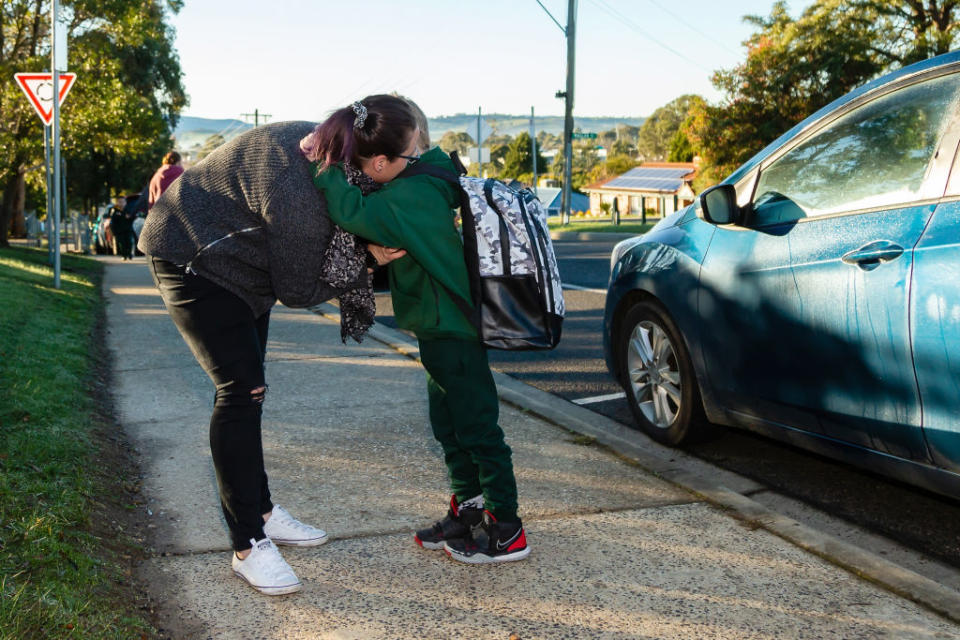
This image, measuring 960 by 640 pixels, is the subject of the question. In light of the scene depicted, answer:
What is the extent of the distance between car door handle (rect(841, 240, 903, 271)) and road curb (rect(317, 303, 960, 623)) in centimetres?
96

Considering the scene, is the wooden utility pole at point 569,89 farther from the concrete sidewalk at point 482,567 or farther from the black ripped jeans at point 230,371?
the black ripped jeans at point 230,371

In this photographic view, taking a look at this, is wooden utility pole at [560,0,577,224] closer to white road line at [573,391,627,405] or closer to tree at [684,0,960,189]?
tree at [684,0,960,189]

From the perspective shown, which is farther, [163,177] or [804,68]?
[804,68]

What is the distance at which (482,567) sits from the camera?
3258mm

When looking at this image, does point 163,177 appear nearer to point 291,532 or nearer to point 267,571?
point 291,532

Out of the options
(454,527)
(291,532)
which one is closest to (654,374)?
(454,527)

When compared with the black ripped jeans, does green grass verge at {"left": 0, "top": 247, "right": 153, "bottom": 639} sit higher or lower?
lower

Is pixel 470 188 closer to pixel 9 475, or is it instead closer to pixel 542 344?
pixel 542 344

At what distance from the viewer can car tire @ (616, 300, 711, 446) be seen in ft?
14.6

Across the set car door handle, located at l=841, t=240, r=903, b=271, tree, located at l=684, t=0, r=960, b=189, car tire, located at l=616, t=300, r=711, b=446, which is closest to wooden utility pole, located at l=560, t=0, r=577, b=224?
tree, located at l=684, t=0, r=960, b=189

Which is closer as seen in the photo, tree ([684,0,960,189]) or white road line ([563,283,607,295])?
white road line ([563,283,607,295])

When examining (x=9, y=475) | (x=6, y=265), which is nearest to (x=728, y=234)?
(x=9, y=475)

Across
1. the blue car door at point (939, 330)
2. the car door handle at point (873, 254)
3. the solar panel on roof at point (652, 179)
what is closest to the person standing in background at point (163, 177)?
the car door handle at point (873, 254)

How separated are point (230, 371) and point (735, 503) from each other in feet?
6.57
